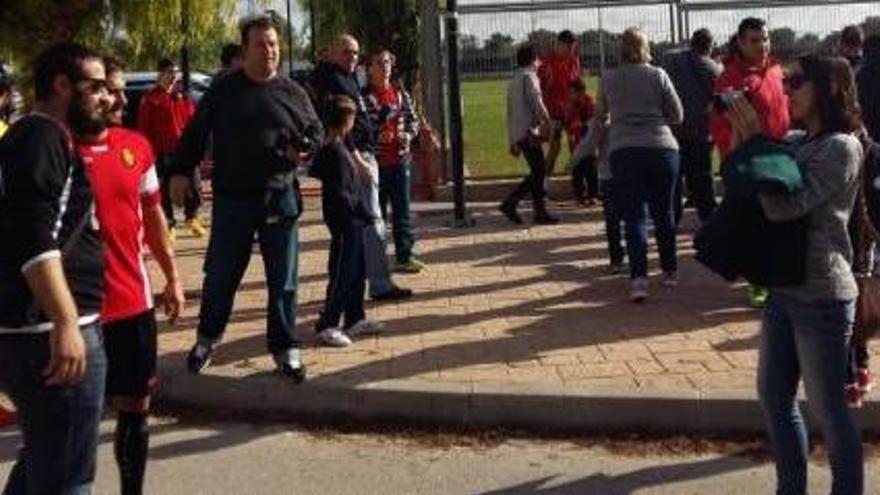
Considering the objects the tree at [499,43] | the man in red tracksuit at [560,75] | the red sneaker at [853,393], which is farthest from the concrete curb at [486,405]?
the tree at [499,43]

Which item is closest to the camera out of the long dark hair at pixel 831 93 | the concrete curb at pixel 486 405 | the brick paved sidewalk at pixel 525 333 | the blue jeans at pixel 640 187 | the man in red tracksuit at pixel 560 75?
the long dark hair at pixel 831 93

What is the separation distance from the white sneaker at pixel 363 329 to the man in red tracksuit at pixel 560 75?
6.85 meters

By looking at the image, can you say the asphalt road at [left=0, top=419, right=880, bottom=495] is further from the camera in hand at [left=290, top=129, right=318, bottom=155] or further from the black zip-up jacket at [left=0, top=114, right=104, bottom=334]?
the black zip-up jacket at [left=0, top=114, right=104, bottom=334]

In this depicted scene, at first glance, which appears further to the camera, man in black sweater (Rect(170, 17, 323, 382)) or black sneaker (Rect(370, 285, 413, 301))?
black sneaker (Rect(370, 285, 413, 301))

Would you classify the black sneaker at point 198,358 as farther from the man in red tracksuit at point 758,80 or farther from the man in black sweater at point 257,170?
the man in red tracksuit at point 758,80

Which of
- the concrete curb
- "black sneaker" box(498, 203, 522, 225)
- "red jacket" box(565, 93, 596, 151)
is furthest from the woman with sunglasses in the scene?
"red jacket" box(565, 93, 596, 151)

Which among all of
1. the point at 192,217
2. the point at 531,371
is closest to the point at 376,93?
the point at 531,371

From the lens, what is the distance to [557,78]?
48.6 feet

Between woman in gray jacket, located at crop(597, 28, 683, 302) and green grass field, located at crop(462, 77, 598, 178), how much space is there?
5.14 metres

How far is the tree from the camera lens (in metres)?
15.2

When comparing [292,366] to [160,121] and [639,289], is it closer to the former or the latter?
[639,289]

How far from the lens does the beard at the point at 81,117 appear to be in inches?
155

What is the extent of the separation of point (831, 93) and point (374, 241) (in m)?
4.52

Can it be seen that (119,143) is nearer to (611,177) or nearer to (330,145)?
(330,145)
